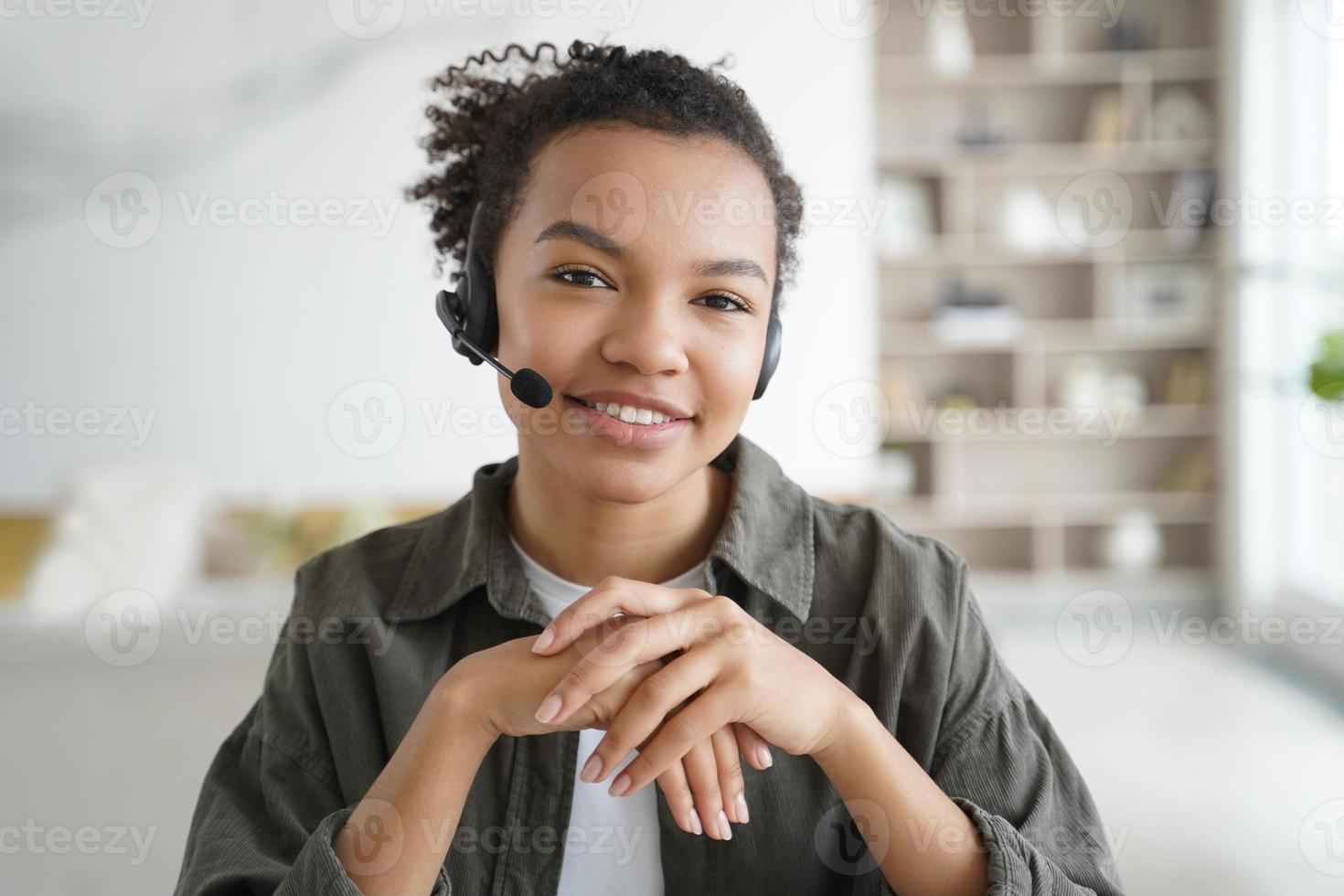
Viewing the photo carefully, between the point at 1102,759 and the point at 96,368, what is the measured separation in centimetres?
394

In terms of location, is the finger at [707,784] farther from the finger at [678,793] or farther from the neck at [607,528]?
the neck at [607,528]

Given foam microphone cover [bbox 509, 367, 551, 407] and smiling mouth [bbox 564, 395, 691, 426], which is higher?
foam microphone cover [bbox 509, 367, 551, 407]

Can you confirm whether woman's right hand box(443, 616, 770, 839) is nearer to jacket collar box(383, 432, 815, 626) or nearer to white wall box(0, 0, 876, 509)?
jacket collar box(383, 432, 815, 626)

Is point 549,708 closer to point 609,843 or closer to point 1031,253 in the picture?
point 609,843

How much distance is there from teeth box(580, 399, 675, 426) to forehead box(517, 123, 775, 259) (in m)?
Answer: 0.15

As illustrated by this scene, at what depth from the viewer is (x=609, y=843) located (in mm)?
1137

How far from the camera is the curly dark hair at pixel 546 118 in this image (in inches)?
44.6

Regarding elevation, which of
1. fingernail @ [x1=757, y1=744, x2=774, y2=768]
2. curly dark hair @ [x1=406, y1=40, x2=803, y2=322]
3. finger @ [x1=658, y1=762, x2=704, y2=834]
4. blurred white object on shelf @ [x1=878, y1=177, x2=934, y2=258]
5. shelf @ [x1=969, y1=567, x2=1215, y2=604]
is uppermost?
blurred white object on shelf @ [x1=878, y1=177, x2=934, y2=258]

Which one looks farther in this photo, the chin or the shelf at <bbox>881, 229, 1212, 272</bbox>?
the shelf at <bbox>881, 229, 1212, 272</bbox>

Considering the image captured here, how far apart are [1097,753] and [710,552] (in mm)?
2612

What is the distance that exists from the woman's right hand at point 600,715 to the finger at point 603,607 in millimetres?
17

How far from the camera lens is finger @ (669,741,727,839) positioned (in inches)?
39.2

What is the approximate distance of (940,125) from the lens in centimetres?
536

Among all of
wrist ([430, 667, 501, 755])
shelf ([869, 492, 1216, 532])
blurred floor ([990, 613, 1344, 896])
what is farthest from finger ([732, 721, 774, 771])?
shelf ([869, 492, 1216, 532])
